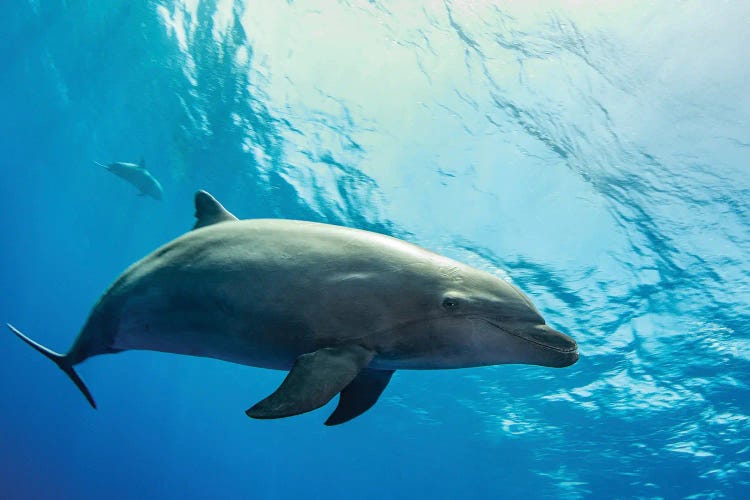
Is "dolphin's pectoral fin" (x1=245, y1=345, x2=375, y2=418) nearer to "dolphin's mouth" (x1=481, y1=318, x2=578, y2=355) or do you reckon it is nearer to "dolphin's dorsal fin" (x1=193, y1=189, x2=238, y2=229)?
"dolphin's mouth" (x1=481, y1=318, x2=578, y2=355)

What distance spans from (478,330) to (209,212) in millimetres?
2781

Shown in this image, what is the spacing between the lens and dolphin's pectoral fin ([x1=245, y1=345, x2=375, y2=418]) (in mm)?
2646

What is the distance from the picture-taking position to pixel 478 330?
3051mm

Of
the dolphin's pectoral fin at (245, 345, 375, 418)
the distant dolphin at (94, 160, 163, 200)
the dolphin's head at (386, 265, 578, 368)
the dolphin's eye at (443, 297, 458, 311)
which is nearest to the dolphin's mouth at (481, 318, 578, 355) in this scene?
the dolphin's head at (386, 265, 578, 368)

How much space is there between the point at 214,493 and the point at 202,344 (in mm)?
119428

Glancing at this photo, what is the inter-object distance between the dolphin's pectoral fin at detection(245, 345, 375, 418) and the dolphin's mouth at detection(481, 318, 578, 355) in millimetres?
947

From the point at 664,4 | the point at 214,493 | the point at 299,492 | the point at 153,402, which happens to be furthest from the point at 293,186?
the point at 214,493

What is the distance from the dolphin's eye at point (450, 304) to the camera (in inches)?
123

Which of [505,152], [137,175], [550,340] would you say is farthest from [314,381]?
[137,175]

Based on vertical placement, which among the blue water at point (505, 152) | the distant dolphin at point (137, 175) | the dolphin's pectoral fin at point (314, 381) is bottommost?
the dolphin's pectoral fin at point (314, 381)

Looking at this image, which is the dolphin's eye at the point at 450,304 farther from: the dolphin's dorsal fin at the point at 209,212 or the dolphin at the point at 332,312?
the dolphin's dorsal fin at the point at 209,212

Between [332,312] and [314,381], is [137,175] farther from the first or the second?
[314,381]

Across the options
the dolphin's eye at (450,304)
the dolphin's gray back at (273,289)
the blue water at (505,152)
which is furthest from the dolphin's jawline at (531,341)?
the blue water at (505,152)

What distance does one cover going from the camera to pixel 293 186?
728 inches
